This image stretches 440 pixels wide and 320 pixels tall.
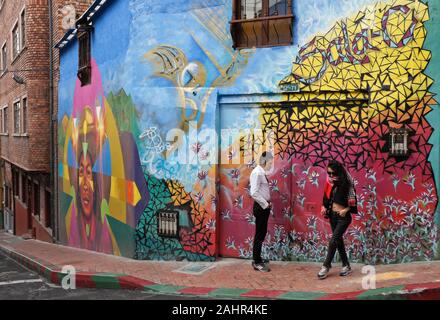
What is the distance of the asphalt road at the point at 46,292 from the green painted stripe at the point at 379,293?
6.73ft

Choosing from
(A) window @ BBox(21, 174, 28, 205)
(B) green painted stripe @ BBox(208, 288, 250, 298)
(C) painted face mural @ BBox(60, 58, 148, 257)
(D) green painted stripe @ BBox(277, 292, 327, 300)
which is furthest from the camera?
(A) window @ BBox(21, 174, 28, 205)

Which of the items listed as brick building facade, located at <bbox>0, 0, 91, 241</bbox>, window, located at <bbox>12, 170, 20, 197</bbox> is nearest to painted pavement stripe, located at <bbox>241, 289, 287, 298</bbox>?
brick building facade, located at <bbox>0, 0, 91, 241</bbox>

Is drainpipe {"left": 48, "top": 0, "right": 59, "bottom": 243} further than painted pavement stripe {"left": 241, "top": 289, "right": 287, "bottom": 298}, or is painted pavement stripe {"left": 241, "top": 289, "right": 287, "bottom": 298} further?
drainpipe {"left": 48, "top": 0, "right": 59, "bottom": 243}

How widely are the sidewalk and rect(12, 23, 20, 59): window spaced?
441 inches

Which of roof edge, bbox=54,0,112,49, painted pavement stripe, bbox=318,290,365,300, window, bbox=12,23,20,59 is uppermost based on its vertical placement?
window, bbox=12,23,20,59

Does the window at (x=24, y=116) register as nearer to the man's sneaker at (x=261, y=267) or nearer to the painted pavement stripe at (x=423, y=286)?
the man's sneaker at (x=261, y=267)

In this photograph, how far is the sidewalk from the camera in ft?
19.9

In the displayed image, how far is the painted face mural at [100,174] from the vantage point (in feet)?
29.0

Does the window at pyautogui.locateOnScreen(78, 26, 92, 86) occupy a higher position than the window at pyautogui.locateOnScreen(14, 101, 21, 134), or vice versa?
the window at pyautogui.locateOnScreen(78, 26, 92, 86)

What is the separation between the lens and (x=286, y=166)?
783cm

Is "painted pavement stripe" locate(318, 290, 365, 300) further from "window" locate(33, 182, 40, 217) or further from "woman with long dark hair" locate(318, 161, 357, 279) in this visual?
"window" locate(33, 182, 40, 217)

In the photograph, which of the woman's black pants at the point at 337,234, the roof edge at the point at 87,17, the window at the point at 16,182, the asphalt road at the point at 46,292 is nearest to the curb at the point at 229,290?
the asphalt road at the point at 46,292

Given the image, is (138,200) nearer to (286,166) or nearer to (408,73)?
(286,166)

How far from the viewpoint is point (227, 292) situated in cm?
648
